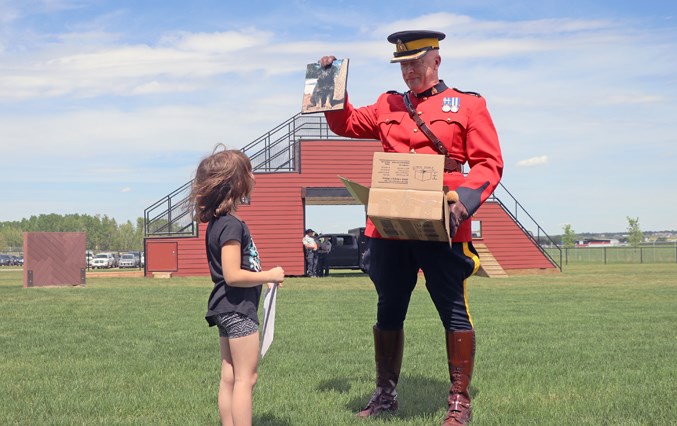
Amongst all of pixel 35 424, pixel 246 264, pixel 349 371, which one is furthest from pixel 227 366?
pixel 349 371

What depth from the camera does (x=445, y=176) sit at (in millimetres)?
5266

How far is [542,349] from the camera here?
8828 millimetres

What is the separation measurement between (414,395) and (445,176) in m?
1.87

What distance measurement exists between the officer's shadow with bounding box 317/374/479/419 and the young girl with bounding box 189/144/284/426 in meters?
1.46

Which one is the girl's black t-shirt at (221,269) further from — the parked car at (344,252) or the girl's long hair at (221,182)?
the parked car at (344,252)

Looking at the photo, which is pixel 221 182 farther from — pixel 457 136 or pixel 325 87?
pixel 457 136

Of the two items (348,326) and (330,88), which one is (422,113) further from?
(348,326)

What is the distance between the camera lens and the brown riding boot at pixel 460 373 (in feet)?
17.0

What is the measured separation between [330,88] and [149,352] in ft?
14.4

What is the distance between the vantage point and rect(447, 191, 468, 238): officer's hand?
4.82 m

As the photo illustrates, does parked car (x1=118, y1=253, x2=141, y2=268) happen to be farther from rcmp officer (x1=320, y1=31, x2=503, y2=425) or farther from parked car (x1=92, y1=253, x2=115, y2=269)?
rcmp officer (x1=320, y1=31, x2=503, y2=425)

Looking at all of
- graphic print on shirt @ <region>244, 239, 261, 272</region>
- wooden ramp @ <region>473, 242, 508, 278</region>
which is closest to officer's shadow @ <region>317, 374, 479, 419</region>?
graphic print on shirt @ <region>244, 239, 261, 272</region>

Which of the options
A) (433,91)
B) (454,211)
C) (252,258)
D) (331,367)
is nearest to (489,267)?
(331,367)

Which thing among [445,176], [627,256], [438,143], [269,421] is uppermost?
[438,143]
